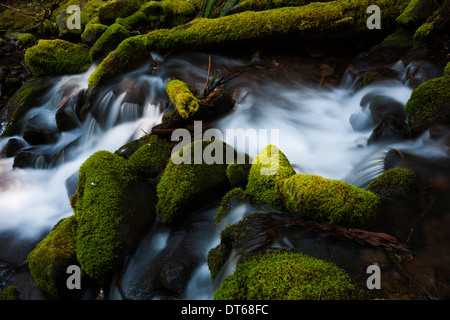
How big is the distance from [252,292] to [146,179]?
259 centimetres

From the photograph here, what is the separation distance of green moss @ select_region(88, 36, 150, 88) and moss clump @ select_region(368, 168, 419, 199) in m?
6.07

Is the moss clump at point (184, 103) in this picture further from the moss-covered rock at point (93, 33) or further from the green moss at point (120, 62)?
the moss-covered rock at point (93, 33)

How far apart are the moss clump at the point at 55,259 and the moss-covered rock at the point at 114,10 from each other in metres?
9.00

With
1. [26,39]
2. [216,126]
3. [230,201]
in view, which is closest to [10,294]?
[230,201]

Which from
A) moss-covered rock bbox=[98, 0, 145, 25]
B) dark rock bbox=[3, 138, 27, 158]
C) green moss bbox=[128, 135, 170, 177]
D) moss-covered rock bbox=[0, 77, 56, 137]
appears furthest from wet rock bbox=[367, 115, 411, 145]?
moss-covered rock bbox=[98, 0, 145, 25]

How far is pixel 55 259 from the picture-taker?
323 cm

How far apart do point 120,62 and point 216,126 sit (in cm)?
330

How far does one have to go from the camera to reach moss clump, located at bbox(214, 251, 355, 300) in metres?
1.79

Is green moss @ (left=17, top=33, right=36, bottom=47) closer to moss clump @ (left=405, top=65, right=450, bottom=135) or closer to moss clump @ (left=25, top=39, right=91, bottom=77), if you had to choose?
moss clump @ (left=25, top=39, right=91, bottom=77)

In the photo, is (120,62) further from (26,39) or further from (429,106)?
(26,39)

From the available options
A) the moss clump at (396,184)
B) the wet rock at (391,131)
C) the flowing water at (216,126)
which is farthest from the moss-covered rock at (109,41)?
the moss clump at (396,184)

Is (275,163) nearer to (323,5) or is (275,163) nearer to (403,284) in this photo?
(403,284)

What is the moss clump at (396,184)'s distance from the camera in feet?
9.21

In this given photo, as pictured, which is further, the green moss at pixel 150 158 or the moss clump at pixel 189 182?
the green moss at pixel 150 158
